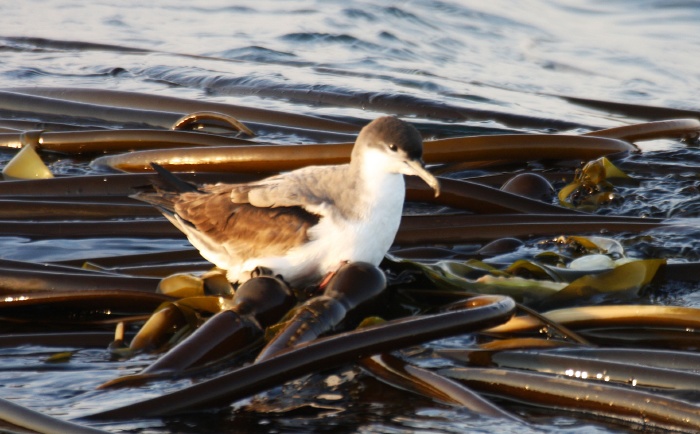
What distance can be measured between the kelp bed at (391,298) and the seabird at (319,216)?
6.2 inches

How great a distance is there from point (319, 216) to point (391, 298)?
47cm

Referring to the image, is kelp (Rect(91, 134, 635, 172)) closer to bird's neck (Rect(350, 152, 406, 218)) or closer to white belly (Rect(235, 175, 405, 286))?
bird's neck (Rect(350, 152, 406, 218))

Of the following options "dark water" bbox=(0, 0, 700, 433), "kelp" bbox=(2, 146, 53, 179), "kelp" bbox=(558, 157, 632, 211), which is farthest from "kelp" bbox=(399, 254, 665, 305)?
"kelp" bbox=(2, 146, 53, 179)

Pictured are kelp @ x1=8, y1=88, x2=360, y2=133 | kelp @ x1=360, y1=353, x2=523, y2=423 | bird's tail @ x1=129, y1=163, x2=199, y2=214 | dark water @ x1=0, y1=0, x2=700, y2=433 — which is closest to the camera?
kelp @ x1=360, y1=353, x2=523, y2=423

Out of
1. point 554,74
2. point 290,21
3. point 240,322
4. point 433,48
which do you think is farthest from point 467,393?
point 290,21

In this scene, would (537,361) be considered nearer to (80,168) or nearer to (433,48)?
(80,168)

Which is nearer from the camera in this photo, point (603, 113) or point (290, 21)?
point (603, 113)

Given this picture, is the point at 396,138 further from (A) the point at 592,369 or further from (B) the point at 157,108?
(B) the point at 157,108

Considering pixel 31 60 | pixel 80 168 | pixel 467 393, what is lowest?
pixel 467 393

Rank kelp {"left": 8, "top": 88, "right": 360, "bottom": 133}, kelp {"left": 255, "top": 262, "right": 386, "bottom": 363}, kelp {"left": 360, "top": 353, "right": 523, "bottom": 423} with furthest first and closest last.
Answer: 1. kelp {"left": 8, "top": 88, "right": 360, "bottom": 133}
2. kelp {"left": 255, "top": 262, "right": 386, "bottom": 363}
3. kelp {"left": 360, "top": 353, "right": 523, "bottom": 423}

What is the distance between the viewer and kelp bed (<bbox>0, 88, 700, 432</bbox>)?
3.33 meters

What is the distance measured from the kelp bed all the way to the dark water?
47 mm

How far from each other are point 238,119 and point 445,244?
2.60 m

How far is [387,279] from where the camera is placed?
437 cm
